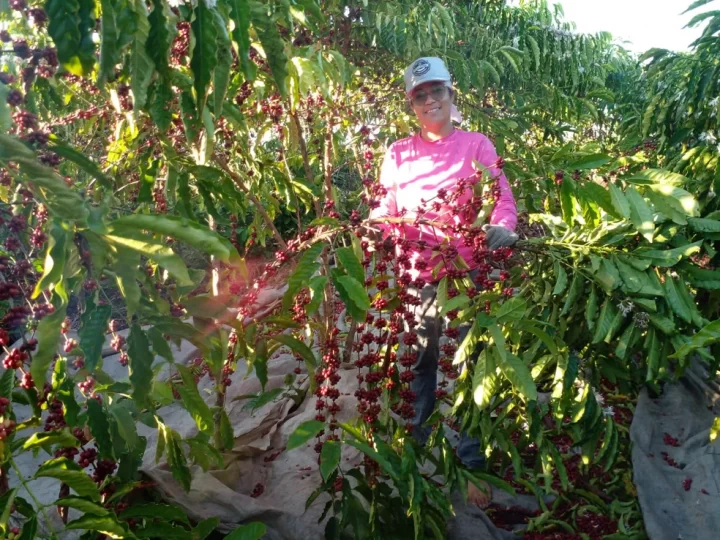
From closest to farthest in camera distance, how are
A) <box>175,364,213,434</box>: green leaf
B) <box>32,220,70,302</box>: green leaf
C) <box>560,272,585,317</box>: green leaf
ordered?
<box>32,220,70,302</box>: green leaf, <box>175,364,213,434</box>: green leaf, <box>560,272,585,317</box>: green leaf

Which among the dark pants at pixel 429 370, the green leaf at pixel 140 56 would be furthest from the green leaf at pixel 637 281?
the green leaf at pixel 140 56

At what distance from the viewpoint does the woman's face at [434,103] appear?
2178 millimetres

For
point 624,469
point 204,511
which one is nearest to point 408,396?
point 204,511

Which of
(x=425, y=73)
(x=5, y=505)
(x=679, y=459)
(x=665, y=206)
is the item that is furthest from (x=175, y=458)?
(x=679, y=459)

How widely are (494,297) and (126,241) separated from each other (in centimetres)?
94

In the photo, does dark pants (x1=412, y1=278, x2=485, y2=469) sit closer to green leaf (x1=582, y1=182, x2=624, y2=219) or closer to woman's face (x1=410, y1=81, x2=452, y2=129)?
woman's face (x1=410, y1=81, x2=452, y2=129)

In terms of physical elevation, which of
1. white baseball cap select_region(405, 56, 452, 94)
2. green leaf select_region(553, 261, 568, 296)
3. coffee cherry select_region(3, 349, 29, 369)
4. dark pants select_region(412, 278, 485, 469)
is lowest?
dark pants select_region(412, 278, 485, 469)

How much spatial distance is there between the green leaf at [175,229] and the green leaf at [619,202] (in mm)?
1018

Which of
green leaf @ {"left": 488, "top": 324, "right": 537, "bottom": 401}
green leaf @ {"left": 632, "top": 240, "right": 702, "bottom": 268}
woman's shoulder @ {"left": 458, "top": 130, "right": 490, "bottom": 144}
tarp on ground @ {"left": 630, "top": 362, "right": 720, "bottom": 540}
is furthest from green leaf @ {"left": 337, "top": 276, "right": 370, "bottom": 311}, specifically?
tarp on ground @ {"left": 630, "top": 362, "right": 720, "bottom": 540}

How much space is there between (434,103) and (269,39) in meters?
1.21

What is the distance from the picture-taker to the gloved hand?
1.66 metres

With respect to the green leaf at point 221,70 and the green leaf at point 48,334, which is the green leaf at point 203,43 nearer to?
the green leaf at point 221,70

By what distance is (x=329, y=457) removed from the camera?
1.32 m

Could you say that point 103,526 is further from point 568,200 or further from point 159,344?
point 568,200
